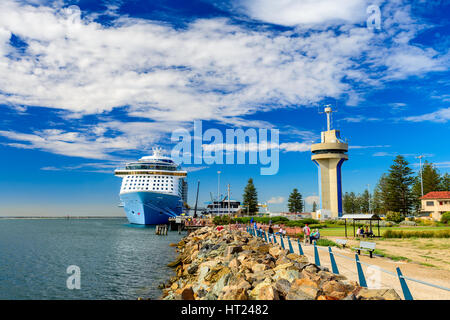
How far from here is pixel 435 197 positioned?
183 ft

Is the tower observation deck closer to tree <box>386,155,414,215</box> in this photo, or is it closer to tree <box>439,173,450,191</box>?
tree <box>386,155,414,215</box>

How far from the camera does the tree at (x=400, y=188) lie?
70.5 metres

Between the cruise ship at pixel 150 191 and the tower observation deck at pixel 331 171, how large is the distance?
3389 centimetres

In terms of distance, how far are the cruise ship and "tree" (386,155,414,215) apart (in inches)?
1949

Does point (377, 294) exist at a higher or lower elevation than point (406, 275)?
higher

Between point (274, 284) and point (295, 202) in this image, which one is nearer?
point (274, 284)

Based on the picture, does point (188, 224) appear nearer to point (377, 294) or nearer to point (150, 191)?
point (150, 191)

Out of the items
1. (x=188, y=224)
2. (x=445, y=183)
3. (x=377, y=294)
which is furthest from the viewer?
(x=445, y=183)

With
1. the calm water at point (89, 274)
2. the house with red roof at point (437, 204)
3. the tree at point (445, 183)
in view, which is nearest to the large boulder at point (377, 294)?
the calm water at point (89, 274)

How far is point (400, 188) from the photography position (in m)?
71.2

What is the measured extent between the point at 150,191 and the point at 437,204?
2224 inches

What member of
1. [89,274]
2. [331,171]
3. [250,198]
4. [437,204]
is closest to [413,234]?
[89,274]

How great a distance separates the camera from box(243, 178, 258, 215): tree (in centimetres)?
10218

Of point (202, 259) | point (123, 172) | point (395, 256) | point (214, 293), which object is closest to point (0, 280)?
point (202, 259)
